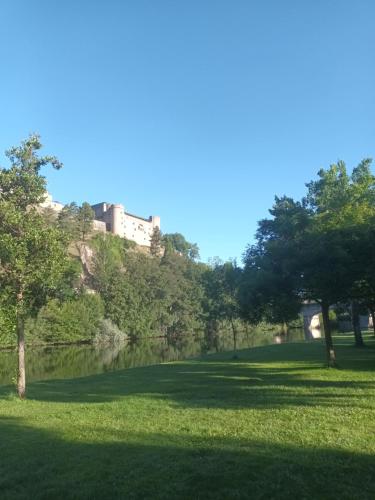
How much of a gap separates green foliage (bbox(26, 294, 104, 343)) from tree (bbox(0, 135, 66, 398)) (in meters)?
62.4

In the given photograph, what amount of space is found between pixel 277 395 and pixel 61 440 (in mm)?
6464

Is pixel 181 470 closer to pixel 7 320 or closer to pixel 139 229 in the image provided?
pixel 7 320

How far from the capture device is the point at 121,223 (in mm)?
144125

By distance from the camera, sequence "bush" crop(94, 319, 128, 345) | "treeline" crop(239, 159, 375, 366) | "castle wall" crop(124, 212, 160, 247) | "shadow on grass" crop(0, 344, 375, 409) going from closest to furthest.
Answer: "shadow on grass" crop(0, 344, 375, 409)
"treeline" crop(239, 159, 375, 366)
"bush" crop(94, 319, 128, 345)
"castle wall" crop(124, 212, 160, 247)

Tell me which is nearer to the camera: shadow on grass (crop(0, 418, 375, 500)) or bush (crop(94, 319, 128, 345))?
shadow on grass (crop(0, 418, 375, 500))

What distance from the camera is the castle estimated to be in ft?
462

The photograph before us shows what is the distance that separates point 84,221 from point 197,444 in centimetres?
11651

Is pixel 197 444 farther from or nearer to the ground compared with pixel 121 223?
nearer to the ground

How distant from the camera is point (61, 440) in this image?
849cm

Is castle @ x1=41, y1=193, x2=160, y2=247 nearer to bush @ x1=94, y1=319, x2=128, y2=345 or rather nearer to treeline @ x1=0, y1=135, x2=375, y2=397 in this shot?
bush @ x1=94, y1=319, x2=128, y2=345

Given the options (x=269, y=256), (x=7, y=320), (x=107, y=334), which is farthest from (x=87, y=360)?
(x=107, y=334)

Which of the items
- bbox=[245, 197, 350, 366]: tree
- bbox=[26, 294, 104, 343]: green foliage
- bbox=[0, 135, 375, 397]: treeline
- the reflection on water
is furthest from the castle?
bbox=[245, 197, 350, 366]: tree

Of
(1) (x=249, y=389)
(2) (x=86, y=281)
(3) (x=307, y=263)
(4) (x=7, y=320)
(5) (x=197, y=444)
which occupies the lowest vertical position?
(1) (x=249, y=389)

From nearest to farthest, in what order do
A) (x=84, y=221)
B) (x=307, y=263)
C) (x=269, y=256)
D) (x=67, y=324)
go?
(x=307, y=263) → (x=269, y=256) → (x=67, y=324) → (x=84, y=221)
